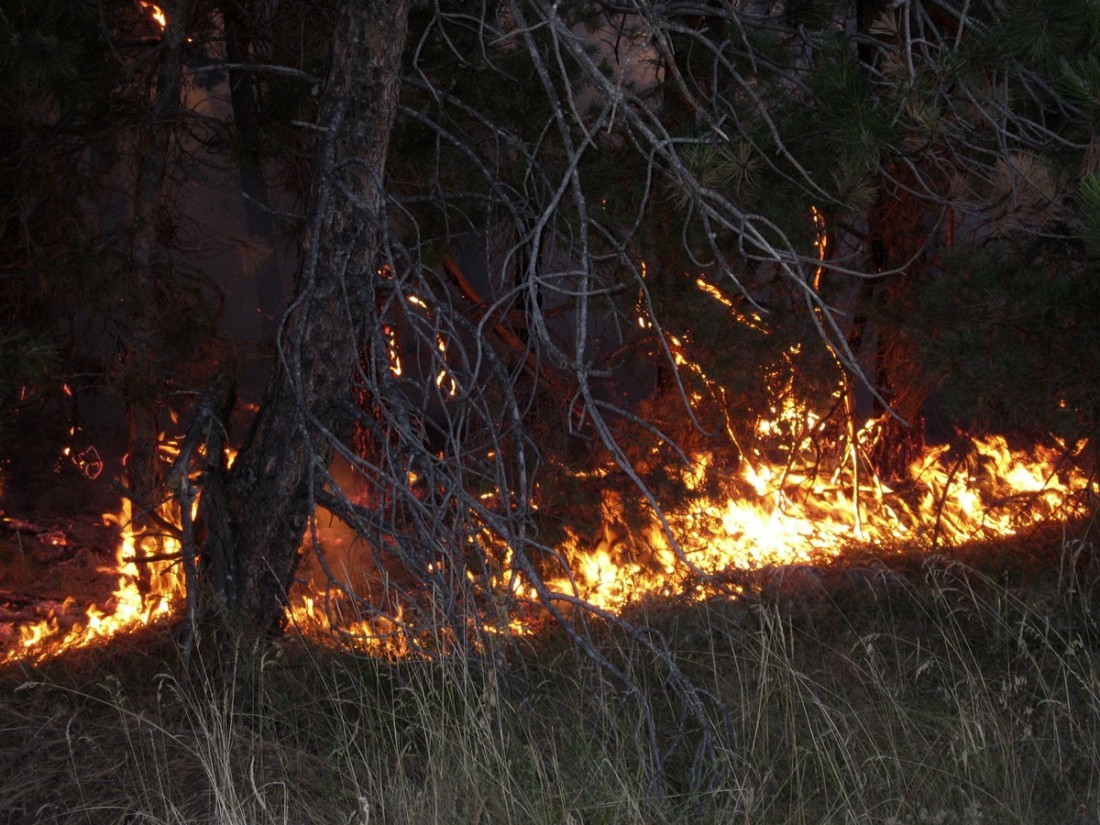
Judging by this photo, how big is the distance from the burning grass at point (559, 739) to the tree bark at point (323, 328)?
0.40 metres

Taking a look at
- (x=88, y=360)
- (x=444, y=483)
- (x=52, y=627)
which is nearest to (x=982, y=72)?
(x=444, y=483)

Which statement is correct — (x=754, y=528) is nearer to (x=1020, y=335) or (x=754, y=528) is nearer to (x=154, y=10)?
(x=1020, y=335)

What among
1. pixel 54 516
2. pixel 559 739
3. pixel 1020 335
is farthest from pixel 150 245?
pixel 1020 335

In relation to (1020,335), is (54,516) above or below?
above

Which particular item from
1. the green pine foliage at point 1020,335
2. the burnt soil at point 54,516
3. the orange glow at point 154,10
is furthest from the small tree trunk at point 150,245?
the green pine foliage at point 1020,335

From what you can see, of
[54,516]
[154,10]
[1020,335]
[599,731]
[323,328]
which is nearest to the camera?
[599,731]

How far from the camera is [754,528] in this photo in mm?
6688

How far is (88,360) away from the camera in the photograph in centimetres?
590

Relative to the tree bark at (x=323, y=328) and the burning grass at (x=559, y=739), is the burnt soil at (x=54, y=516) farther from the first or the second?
the tree bark at (x=323, y=328)

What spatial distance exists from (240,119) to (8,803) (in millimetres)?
3404

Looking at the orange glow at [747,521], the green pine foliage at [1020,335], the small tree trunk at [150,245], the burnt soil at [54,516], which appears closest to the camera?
the green pine foliage at [1020,335]

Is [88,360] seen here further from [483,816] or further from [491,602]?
[483,816]

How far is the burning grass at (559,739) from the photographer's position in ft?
10.7

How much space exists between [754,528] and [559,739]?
317 centimetres
